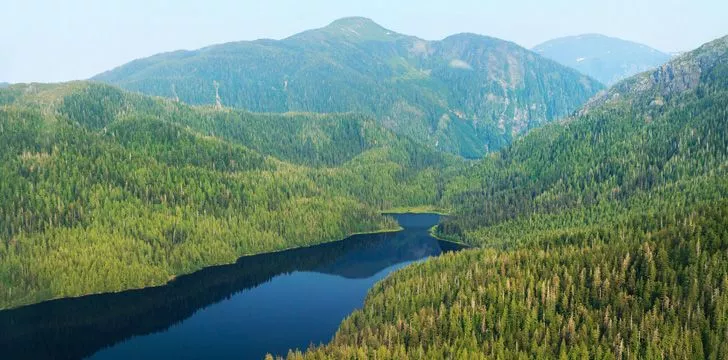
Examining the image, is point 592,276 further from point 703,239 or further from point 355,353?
point 355,353

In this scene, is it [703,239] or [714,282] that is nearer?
[714,282]

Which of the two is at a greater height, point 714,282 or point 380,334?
point 714,282

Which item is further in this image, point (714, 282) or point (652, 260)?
point (652, 260)

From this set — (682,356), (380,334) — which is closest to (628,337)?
(682,356)

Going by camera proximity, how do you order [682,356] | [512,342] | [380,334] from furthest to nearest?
1. [380,334]
2. [512,342]
3. [682,356]

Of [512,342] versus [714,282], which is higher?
[714,282]

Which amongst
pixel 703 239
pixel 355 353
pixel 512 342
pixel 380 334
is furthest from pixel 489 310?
pixel 703 239

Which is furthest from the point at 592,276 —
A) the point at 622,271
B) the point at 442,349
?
the point at 442,349

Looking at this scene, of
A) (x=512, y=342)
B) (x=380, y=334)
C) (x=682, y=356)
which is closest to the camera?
(x=682, y=356)

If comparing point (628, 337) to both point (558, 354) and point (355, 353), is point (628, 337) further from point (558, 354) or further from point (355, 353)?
point (355, 353)
